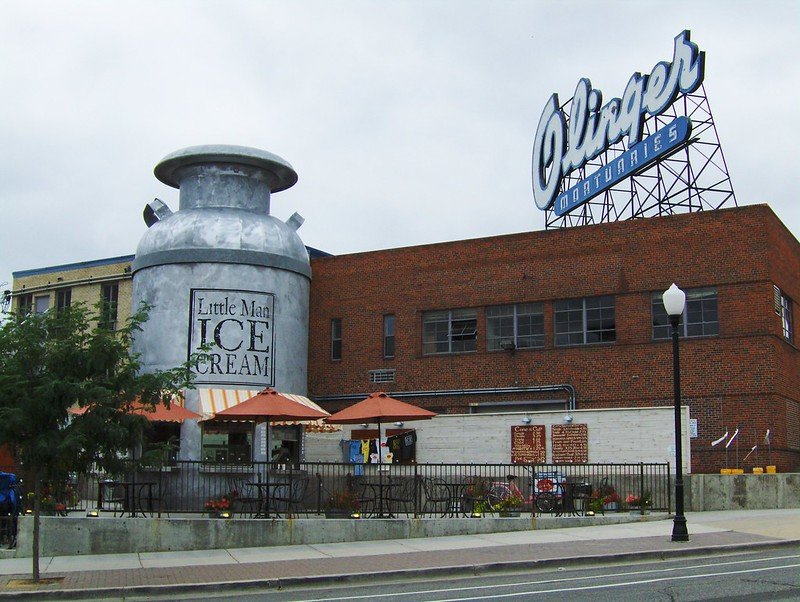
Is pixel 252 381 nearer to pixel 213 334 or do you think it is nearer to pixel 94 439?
Result: pixel 213 334

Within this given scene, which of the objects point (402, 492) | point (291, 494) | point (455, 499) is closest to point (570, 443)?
point (455, 499)

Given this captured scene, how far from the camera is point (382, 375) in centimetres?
3444

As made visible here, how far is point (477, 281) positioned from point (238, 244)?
Result: 818 cm

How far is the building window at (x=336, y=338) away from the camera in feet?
117

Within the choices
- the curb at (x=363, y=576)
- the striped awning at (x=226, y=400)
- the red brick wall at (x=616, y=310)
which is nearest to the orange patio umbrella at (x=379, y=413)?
the striped awning at (x=226, y=400)

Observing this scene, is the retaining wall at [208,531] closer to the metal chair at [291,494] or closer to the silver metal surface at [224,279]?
the metal chair at [291,494]

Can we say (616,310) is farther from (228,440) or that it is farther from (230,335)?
(228,440)

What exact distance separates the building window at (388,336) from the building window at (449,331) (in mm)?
1293

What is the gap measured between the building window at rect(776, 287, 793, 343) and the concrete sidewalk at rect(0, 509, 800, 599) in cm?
999

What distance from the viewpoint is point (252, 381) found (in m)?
29.9

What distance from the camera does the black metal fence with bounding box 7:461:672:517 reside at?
2053cm

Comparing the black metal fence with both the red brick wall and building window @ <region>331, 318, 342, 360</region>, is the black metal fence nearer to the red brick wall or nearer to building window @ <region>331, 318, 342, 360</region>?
the red brick wall

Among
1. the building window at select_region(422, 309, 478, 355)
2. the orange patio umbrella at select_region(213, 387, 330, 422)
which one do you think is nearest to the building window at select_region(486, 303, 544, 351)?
the building window at select_region(422, 309, 478, 355)

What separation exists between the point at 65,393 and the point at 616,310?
19354 millimetres
